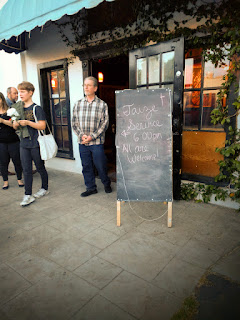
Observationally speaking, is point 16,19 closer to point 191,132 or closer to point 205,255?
point 191,132

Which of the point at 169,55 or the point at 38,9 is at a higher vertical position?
the point at 38,9

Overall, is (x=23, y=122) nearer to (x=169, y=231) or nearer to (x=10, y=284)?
(x=10, y=284)

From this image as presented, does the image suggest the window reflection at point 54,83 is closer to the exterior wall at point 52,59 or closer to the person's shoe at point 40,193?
the exterior wall at point 52,59

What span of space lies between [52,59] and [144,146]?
3.90 m

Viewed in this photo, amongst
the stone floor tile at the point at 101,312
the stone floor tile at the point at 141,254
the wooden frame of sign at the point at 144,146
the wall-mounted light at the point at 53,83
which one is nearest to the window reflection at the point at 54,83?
the wall-mounted light at the point at 53,83

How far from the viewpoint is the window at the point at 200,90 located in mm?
3477

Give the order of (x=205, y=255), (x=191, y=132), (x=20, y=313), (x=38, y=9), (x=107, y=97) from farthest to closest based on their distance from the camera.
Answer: (x=107, y=97) < (x=191, y=132) < (x=38, y=9) < (x=205, y=255) < (x=20, y=313)

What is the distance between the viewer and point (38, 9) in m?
3.56

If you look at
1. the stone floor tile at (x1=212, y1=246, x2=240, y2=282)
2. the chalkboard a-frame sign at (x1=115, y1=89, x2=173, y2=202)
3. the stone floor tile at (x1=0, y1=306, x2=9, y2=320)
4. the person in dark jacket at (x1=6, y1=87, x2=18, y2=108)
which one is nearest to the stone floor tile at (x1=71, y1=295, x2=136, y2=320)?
the stone floor tile at (x1=0, y1=306, x2=9, y2=320)

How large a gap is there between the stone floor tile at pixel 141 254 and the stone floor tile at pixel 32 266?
0.54m

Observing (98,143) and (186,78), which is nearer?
(186,78)

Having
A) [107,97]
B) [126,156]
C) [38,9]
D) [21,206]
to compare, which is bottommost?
[21,206]

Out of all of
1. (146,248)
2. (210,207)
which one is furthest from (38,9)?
(210,207)

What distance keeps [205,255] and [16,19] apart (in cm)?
471
